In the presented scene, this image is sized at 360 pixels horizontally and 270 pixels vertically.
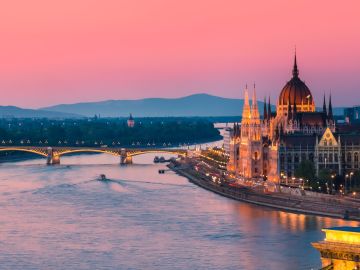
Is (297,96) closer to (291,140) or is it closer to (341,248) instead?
(291,140)

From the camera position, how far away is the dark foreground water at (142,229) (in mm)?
30953

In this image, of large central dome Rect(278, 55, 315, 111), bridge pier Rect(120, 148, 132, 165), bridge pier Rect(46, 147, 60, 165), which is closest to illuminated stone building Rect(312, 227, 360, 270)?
large central dome Rect(278, 55, 315, 111)

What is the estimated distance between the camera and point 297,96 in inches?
2657

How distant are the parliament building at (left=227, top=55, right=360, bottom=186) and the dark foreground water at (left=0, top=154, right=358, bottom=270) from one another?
211 inches

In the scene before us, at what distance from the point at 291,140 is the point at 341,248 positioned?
45281mm

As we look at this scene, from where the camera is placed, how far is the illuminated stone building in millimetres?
13883

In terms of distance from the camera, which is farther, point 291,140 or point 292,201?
point 291,140

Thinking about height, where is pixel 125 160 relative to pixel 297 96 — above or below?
below

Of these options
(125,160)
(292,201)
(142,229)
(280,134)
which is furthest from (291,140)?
(125,160)

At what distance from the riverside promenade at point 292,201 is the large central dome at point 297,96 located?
26.8ft

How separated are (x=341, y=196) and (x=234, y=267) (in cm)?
1855

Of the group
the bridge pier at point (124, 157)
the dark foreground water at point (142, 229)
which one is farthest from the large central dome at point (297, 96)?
the bridge pier at point (124, 157)

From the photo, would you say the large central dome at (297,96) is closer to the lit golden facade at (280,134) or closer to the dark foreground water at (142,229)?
the lit golden facade at (280,134)

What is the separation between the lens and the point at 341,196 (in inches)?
1857
